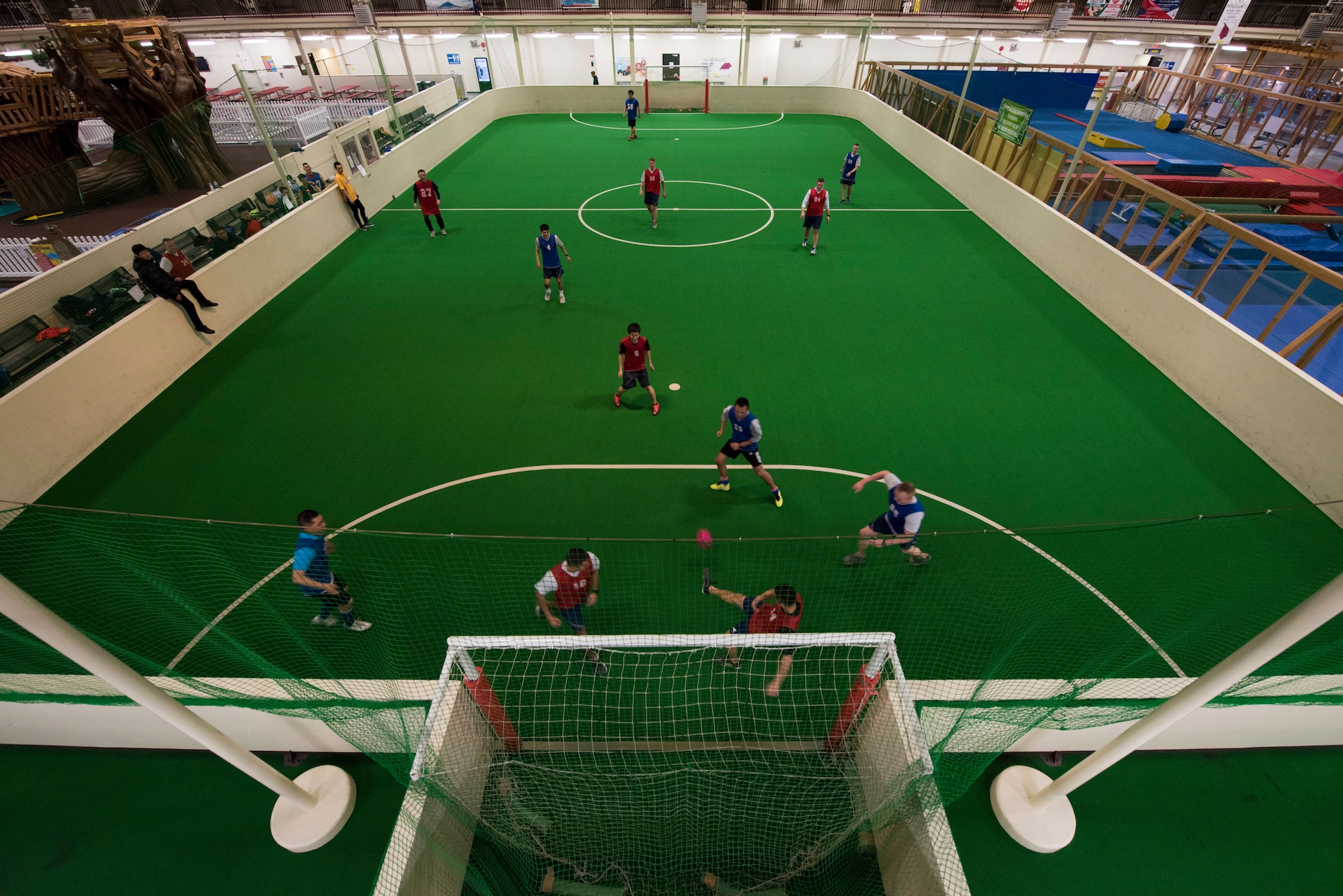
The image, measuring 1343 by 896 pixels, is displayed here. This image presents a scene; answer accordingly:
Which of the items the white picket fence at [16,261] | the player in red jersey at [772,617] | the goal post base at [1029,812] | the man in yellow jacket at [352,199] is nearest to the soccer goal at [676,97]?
the man in yellow jacket at [352,199]

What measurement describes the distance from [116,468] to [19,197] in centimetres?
1408

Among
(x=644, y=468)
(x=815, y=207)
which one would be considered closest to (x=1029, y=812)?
(x=644, y=468)

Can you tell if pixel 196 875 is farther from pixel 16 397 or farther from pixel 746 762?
pixel 16 397

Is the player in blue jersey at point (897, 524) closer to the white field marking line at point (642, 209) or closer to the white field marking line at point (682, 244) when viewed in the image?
the white field marking line at point (682, 244)

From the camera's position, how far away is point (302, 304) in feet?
35.7

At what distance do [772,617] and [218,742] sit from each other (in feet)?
12.2

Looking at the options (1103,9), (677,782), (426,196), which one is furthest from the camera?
(1103,9)

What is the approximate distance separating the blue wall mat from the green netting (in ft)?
80.4

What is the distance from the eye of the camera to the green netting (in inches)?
162

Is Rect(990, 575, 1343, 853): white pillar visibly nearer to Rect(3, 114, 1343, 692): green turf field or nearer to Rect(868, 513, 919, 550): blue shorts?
Rect(3, 114, 1343, 692): green turf field

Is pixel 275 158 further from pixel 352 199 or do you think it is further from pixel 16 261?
pixel 16 261

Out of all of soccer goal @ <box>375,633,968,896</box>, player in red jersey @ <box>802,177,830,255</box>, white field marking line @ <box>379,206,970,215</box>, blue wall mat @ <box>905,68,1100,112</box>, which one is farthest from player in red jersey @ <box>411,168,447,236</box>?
blue wall mat @ <box>905,68,1100,112</box>

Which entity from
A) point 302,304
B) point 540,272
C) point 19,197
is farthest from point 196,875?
point 19,197

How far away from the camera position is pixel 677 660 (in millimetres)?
4961
